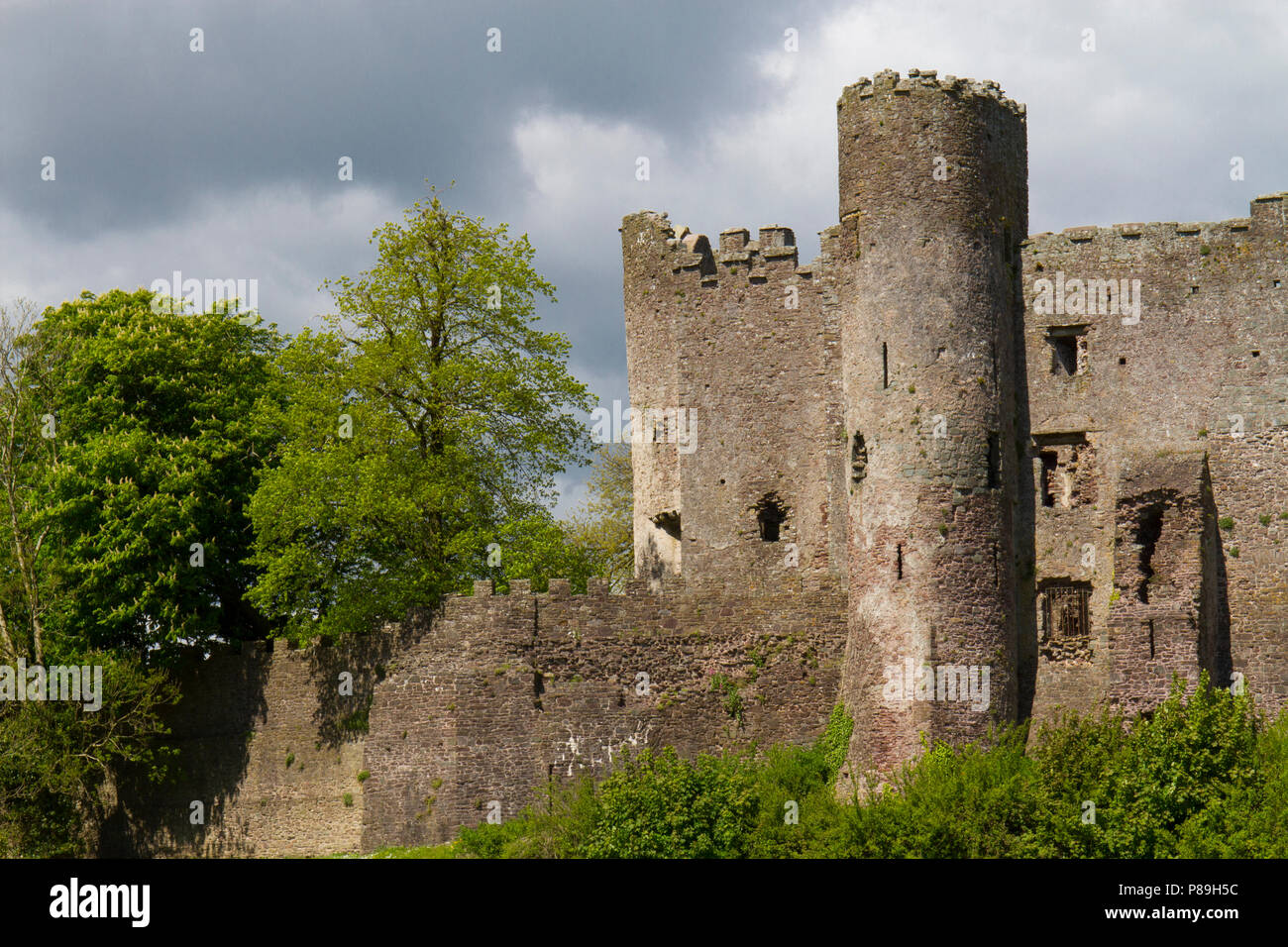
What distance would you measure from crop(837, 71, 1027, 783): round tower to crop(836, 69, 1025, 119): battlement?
4 centimetres

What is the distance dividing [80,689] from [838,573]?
16758 millimetres

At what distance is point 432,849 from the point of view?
134 ft

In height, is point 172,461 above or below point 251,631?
above

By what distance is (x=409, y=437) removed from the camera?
46.3m

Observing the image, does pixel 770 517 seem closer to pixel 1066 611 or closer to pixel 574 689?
pixel 574 689

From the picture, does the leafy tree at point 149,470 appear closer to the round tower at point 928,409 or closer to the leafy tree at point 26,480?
the leafy tree at point 26,480

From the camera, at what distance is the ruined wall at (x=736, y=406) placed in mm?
44125

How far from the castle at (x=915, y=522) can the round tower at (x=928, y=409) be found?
0.06m

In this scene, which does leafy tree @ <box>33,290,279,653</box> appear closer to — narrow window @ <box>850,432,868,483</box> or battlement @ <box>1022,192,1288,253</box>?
narrow window @ <box>850,432,868,483</box>

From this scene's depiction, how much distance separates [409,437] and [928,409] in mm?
12176

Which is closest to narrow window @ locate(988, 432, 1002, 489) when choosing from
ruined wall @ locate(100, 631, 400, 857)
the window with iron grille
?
the window with iron grille
